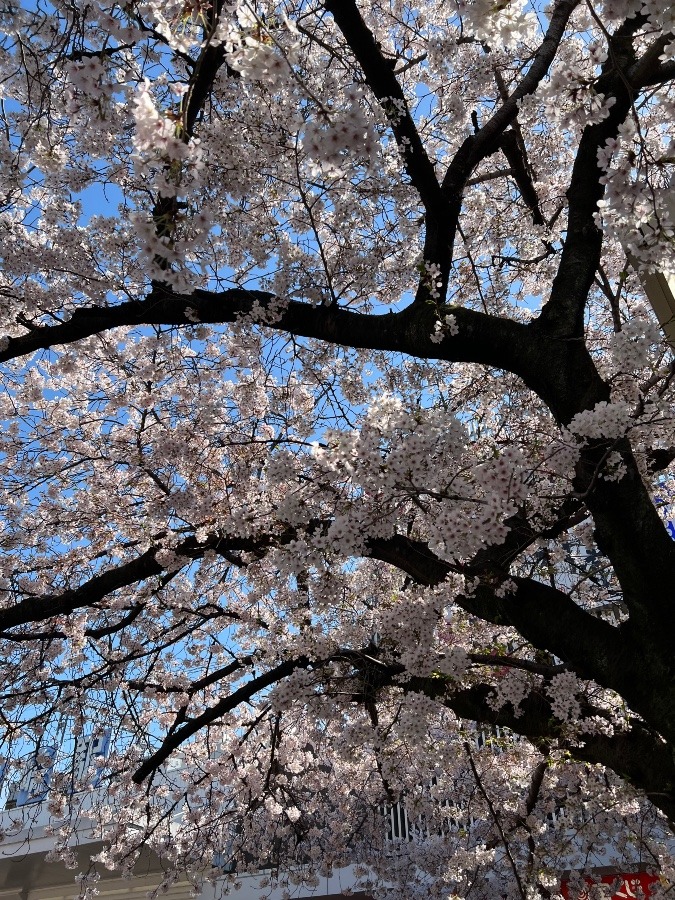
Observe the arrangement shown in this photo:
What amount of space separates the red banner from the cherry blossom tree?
0.42 meters

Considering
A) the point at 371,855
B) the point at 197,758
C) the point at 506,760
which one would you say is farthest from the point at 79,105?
the point at 371,855

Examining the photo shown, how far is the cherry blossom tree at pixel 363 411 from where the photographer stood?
2.36 m

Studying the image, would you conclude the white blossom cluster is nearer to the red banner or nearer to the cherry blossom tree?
the cherry blossom tree

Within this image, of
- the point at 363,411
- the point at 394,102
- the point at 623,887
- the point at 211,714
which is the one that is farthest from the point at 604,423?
the point at 623,887

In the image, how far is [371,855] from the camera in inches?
314

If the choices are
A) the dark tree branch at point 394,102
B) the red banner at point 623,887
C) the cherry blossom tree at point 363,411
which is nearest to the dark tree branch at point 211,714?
the cherry blossom tree at point 363,411

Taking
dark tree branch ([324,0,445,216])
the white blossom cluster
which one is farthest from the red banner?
dark tree branch ([324,0,445,216])

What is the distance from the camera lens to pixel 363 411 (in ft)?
15.8

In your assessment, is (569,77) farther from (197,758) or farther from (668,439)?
(197,758)

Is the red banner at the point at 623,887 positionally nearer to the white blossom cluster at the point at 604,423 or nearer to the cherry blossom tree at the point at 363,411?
the cherry blossom tree at the point at 363,411

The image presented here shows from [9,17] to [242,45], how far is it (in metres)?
1.56

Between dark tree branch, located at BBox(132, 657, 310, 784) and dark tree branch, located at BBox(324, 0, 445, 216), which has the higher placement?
dark tree branch, located at BBox(324, 0, 445, 216)

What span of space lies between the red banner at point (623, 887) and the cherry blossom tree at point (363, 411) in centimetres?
42

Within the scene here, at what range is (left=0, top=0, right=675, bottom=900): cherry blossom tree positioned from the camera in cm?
236
